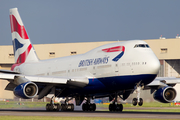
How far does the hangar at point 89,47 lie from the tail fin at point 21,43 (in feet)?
74.8

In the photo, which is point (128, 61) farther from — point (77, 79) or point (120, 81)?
point (77, 79)

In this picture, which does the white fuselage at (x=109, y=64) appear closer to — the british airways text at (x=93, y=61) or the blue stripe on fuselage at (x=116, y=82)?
the british airways text at (x=93, y=61)

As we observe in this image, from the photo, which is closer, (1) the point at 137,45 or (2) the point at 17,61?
(1) the point at 137,45

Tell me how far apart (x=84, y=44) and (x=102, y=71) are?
49.3 metres

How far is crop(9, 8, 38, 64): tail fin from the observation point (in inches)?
1986

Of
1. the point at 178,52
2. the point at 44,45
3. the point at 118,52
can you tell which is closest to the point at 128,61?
the point at 118,52

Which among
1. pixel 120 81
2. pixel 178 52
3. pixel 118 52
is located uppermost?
pixel 178 52

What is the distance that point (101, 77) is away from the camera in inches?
1470

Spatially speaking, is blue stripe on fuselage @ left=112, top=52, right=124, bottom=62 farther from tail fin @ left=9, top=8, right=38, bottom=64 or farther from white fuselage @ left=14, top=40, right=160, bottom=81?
tail fin @ left=9, top=8, right=38, bottom=64

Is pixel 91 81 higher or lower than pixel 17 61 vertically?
lower

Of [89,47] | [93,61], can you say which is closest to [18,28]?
[93,61]

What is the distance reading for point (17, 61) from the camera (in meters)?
51.8

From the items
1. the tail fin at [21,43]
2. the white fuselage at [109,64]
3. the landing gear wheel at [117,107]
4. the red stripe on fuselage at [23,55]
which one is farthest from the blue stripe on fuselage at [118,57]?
the red stripe on fuselage at [23,55]

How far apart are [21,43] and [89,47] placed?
36.1m
